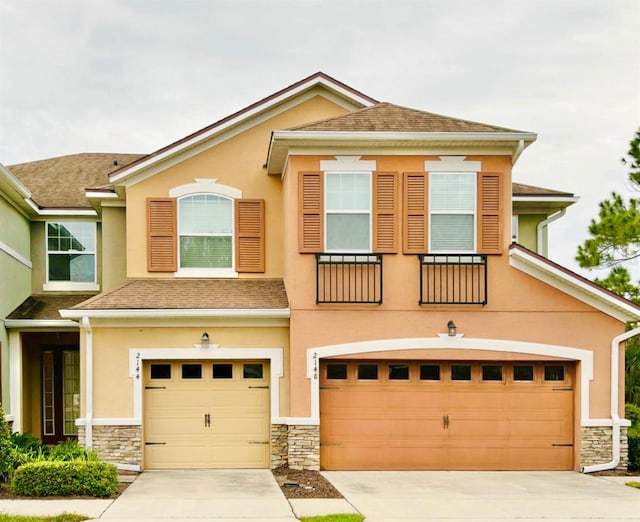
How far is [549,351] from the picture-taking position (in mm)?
14164

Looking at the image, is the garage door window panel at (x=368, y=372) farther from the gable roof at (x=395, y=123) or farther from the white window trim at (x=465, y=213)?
the gable roof at (x=395, y=123)

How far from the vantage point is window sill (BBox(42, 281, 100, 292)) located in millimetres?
18047

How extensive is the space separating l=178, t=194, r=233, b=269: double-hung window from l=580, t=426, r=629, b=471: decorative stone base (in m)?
7.58

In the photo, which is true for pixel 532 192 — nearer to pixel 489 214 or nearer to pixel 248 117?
pixel 489 214

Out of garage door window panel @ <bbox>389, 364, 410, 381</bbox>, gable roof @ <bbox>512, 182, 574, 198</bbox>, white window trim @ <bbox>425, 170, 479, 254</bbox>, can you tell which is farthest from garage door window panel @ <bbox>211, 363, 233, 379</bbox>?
gable roof @ <bbox>512, 182, 574, 198</bbox>

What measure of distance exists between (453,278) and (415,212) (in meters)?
1.40

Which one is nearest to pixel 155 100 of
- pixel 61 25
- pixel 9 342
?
pixel 61 25

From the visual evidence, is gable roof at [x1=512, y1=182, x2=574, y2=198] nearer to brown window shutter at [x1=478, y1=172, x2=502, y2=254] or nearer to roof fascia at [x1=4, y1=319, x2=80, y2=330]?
brown window shutter at [x1=478, y1=172, x2=502, y2=254]

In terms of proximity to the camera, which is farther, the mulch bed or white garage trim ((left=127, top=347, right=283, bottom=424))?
white garage trim ((left=127, top=347, right=283, bottom=424))

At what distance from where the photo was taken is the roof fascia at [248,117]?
A: 15.6 m

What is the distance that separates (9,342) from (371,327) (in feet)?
26.5

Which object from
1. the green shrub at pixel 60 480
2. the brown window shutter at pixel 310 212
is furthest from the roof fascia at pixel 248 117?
the green shrub at pixel 60 480

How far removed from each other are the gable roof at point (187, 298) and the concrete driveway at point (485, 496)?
3428 millimetres

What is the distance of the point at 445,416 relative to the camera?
1432 cm
